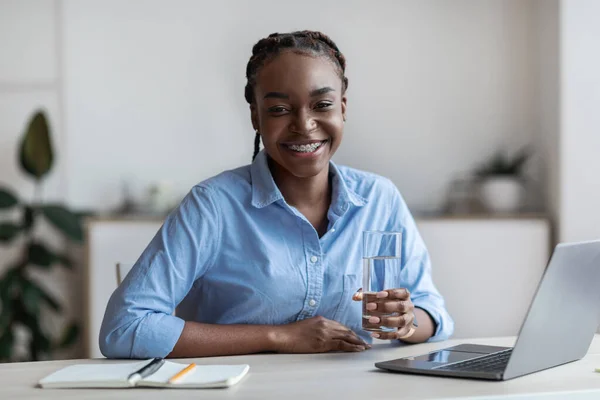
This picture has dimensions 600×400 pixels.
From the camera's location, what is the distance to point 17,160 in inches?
150

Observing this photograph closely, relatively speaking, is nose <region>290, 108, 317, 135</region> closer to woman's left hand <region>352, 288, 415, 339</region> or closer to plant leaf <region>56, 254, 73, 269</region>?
woman's left hand <region>352, 288, 415, 339</region>

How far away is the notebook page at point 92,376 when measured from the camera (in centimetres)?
135

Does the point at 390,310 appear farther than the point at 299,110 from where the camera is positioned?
No

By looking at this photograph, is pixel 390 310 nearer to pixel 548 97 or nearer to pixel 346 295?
pixel 346 295

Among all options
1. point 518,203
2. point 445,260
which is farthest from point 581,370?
point 518,203

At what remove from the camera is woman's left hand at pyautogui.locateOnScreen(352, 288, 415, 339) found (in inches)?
62.3

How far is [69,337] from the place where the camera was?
3846mm

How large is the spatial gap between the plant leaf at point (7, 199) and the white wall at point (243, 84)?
0.28 meters

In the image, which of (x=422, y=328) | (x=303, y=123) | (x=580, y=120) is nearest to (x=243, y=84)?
(x=580, y=120)

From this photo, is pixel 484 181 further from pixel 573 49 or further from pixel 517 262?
pixel 573 49

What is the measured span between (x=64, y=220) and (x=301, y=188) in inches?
78.5

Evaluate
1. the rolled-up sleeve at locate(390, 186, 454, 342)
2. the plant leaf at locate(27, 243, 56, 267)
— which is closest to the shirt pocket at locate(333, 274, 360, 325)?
the rolled-up sleeve at locate(390, 186, 454, 342)

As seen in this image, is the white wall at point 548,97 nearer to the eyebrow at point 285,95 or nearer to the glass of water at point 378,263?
the eyebrow at point 285,95

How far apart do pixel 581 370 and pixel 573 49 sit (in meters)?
2.48
